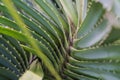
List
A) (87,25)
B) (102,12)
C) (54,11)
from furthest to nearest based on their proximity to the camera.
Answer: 1. (54,11)
2. (87,25)
3. (102,12)

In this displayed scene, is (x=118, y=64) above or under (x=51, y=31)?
under

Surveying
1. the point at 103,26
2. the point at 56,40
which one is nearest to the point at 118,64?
the point at 103,26

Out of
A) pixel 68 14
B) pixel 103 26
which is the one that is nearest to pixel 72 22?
pixel 68 14

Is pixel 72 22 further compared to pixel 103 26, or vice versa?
pixel 72 22

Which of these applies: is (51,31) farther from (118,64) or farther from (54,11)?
(118,64)

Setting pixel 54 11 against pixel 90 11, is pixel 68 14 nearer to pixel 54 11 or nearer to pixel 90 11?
pixel 54 11

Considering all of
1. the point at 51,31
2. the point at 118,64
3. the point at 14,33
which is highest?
the point at 14,33

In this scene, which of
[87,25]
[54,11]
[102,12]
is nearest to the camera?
[102,12]
